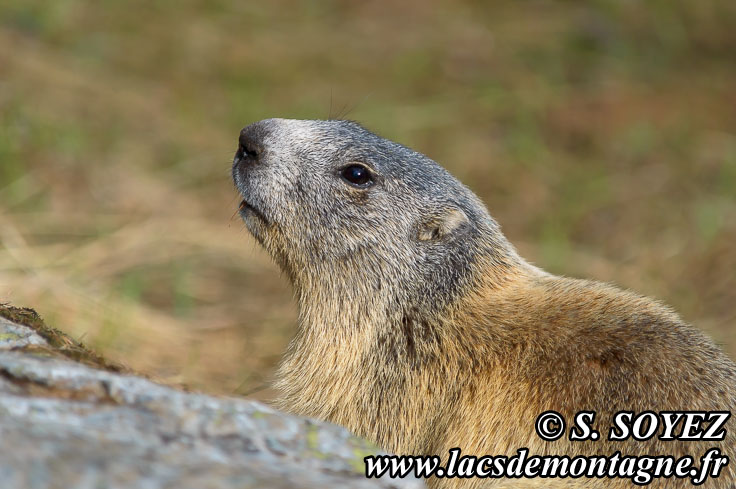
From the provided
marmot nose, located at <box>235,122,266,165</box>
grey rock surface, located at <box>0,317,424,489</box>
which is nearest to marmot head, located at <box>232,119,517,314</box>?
marmot nose, located at <box>235,122,266,165</box>

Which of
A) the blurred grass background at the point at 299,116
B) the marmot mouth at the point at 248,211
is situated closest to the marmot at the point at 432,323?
the marmot mouth at the point at 248,211

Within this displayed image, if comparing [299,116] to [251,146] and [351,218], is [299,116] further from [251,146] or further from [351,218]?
[351,218]

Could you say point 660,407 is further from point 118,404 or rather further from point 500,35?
point 500,35

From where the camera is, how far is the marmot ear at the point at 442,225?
14.7ft

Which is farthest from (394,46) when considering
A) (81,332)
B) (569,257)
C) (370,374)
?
(370,374)

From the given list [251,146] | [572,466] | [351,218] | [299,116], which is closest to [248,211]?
[251,146]

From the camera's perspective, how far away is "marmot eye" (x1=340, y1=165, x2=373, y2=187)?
4527 mm

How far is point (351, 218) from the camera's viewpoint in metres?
4.45

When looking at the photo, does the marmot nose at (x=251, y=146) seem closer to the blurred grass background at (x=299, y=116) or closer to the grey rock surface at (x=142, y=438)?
the blurred grass background at (x=299, y=116)

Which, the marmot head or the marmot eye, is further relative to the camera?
the marmot eye

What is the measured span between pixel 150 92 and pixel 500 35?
491 cm

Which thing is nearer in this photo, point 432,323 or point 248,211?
point 432,323

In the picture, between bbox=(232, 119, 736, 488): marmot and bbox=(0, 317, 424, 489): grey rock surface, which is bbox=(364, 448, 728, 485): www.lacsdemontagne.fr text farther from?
bbox=(0, 317, 424, 489): grey rock surface

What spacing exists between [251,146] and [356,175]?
56cm
